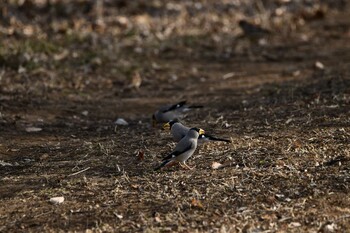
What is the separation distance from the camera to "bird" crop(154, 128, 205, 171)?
536cm

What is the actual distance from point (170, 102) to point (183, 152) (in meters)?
3.38

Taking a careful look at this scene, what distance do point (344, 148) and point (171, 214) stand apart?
1.78m

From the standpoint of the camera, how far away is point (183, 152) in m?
5.38

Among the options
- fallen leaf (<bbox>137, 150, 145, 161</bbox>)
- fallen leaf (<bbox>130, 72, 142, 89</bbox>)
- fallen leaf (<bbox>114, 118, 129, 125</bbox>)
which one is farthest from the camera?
fallen leaf (<bbox>130, 72, 142, 89</bbox>)

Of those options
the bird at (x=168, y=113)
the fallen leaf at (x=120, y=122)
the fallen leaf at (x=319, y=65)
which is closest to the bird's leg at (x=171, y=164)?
the bird at (x=168, y=113)

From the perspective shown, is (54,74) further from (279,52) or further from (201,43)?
(279,52)

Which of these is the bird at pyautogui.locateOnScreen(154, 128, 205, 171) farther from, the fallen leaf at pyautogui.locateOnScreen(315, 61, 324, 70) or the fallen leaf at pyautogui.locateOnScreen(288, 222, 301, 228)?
the fallen leaf at pyautogui.locateOnScreen(315, 61, 324, 70)

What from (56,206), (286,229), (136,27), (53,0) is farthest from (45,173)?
(53,0)

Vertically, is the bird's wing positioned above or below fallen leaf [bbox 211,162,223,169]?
above

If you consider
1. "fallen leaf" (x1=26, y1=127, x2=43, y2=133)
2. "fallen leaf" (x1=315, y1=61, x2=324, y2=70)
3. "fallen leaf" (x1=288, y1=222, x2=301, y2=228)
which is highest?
"fallen leaf" (x1=288, y1=222, x2=301, y2=228)

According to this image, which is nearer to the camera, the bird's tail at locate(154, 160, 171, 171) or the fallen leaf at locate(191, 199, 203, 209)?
the fallen leaf at locate(191, 199, 203, 209)

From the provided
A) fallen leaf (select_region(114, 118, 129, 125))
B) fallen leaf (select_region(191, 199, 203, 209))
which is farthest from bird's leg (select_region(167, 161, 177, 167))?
fallen leaf (select_region(114, 118, 129, 125))

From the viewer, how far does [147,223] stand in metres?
4.53

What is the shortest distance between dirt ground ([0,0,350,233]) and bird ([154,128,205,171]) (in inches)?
4.2
